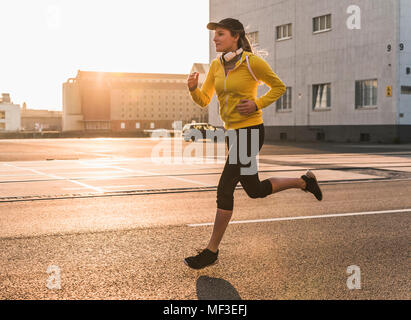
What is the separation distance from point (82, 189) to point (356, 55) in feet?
92.1

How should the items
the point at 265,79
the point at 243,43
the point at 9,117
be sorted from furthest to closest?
1. the point at 9,117
2. the point at 243,43
3. the point at 265,79

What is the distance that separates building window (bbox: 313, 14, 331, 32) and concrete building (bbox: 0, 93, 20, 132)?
409 feet

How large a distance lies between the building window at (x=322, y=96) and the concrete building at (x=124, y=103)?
8844 cm

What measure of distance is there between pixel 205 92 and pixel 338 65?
32.7m

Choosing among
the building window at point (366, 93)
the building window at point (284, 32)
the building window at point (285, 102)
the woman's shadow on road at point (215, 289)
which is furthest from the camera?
the building window at point (285, 102)

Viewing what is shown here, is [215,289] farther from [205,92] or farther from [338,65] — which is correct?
[338,65]

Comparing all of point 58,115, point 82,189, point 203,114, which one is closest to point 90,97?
point 203,114

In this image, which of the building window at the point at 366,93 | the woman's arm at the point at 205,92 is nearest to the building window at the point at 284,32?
the building window at the point at 366,93

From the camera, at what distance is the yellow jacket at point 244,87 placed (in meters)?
4.35

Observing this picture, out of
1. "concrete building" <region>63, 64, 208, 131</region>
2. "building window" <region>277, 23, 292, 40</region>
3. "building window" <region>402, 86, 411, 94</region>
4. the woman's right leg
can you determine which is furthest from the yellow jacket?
"concrete building" <region>63, 64, 208, 131</region>

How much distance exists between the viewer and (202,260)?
14.3 ft

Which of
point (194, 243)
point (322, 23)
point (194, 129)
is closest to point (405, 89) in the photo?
point (322, 23)

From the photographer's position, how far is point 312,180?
5363 mm

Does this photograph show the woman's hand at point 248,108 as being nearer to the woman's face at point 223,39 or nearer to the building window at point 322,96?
the woman's face at point 223,39
